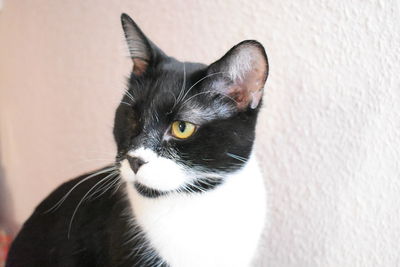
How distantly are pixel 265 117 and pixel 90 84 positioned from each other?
498 mm

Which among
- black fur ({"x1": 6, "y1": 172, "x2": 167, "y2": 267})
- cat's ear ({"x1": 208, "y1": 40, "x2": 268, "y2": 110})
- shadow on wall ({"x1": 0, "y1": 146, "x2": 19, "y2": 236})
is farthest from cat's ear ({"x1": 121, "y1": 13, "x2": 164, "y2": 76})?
shadow on wall ({"x1": 0, "y1": 146, "x2": 19, "y2": 236})

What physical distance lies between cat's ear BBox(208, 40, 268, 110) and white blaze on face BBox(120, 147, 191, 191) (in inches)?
4.9

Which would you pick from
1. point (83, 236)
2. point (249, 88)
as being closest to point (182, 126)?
point (249, 88)

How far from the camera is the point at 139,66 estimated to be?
2.00 ft

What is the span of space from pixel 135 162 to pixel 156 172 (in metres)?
0.03

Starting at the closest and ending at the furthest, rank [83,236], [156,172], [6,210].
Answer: [156,172]
[83,236]
[6,210]

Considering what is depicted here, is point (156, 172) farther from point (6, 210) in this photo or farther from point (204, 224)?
point (6, 210)

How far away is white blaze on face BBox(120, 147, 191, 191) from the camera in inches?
20.1

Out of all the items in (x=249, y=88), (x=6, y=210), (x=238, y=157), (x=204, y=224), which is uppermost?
(x=249, y=88)

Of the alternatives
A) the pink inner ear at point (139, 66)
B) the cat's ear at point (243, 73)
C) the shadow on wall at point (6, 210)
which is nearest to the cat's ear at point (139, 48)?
the pink inner ear at point (139, 66)

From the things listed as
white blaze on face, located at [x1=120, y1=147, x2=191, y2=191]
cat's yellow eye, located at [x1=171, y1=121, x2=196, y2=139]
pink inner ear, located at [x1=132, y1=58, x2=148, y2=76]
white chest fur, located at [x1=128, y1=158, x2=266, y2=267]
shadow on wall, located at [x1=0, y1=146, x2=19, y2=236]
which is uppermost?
pink inner ear, located at [x1=132, y1=58, x2=148, y2=76]

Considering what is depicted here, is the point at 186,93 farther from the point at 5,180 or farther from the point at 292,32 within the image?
the point at 5,180

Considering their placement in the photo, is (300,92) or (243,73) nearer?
(243,73)

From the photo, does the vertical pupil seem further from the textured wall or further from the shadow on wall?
the shadow on wall
